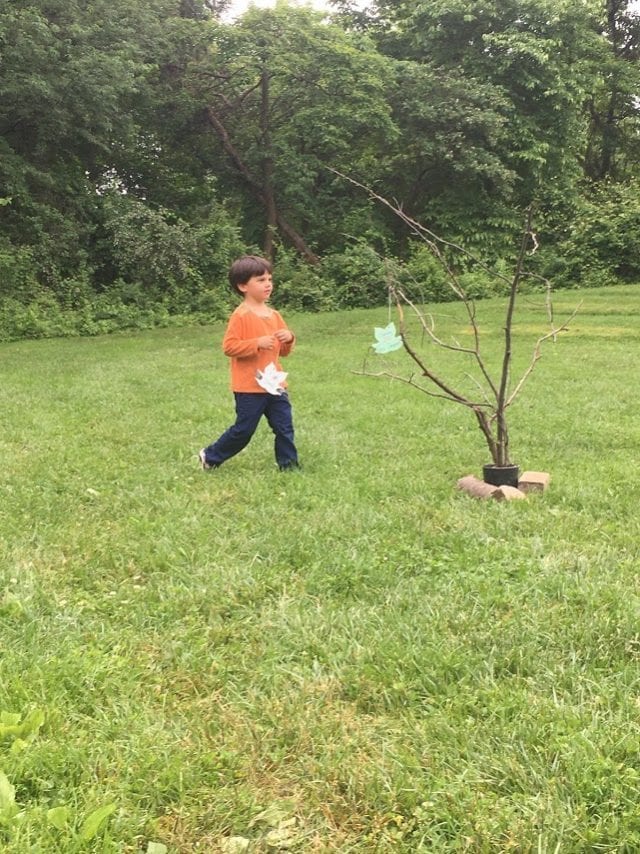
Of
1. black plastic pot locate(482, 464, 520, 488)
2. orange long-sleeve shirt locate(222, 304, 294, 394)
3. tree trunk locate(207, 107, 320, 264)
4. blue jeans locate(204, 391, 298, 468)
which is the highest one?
tree trunk locate(207, 107, 320, 264)

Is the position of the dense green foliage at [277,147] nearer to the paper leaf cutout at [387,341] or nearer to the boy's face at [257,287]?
the boy's face at [257,287]

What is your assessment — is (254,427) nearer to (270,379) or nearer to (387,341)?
(270,379)

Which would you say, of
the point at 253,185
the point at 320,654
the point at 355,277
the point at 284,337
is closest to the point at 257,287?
the point at 284,337

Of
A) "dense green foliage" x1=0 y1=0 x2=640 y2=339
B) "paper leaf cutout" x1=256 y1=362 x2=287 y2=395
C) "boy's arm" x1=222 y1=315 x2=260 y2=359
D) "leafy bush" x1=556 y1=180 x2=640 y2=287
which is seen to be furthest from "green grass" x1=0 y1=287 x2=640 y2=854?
"leafy bush" x1=556 y1=180 x2=640 y2=287

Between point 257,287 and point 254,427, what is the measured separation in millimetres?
925

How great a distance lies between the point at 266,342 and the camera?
4684 mm

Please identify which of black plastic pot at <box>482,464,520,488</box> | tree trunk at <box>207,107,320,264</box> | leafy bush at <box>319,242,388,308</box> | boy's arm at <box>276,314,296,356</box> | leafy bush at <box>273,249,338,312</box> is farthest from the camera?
tree trunk at <box>207,107,320,264</box>

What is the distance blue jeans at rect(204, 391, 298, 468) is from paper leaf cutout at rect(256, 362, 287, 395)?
0.42 ft

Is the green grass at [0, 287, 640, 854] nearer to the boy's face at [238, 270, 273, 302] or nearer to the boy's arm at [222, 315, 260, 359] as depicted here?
the boy's arm at [222, 315, 260, 359]

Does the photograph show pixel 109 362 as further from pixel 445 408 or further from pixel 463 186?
pixel 463 186

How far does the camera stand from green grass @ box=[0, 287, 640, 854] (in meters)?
1.75

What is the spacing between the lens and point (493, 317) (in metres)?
15.4

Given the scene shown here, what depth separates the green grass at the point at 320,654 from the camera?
1.75 meters

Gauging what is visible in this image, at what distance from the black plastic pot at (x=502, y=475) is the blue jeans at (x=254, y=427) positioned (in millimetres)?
1379
